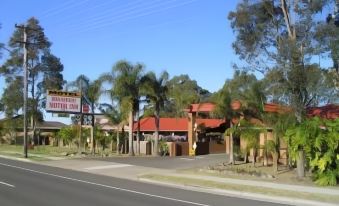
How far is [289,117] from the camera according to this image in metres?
25.8

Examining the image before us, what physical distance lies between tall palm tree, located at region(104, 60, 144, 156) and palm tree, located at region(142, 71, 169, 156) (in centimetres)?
77

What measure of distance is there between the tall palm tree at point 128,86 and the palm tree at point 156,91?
2.54 ft

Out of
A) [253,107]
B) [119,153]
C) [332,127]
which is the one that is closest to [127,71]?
[119,153]

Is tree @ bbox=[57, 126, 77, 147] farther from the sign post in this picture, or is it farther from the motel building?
the sign post

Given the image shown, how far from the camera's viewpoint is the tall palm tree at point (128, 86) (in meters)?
43.1

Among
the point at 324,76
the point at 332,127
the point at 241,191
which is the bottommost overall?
the point at 241,191

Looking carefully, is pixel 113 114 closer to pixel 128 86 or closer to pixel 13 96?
pixel 128 86

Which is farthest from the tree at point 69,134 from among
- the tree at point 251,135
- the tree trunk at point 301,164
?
the tree trunk at point 301,164

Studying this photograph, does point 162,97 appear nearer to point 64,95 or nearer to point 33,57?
point 64,95

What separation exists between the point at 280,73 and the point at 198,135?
81.3ft

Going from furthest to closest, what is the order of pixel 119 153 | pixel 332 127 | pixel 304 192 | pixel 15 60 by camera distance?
pixel 15 60, pixel 119 153, pixel 332 127, pixel 304 192

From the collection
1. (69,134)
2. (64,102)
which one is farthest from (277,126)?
(69,134)

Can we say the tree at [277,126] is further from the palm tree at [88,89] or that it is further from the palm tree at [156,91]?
the palm tree at [88,89]

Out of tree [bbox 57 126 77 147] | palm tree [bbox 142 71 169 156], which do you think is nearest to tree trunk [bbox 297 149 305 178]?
palm tree [bbox 142 71 169 156]
